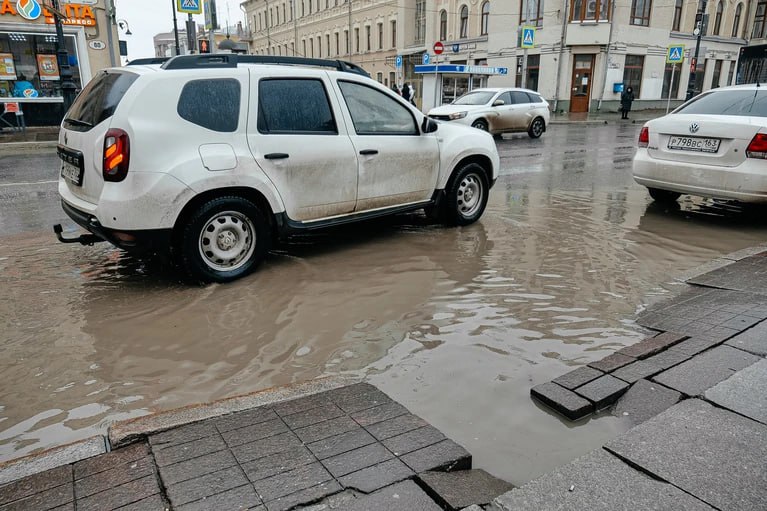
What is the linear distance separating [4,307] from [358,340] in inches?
108

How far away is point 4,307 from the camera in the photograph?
4.28m

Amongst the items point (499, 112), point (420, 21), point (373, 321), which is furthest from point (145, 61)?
point (420, 21)

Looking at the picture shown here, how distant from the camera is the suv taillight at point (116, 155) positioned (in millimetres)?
4152

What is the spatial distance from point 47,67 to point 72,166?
18.9 m

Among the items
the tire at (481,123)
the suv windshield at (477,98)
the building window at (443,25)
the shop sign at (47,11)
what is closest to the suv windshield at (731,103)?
the tire at (481,123)

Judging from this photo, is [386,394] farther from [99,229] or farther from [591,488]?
[99,229]

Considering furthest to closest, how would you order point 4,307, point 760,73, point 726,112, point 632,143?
point 760,73
point 632,143
point 726,112
point 4,307

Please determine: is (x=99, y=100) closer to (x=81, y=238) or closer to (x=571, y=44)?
(x=81, y=238)

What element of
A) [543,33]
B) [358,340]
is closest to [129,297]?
[358,340]

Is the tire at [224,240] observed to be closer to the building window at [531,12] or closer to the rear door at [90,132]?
the rear door at [90,132]

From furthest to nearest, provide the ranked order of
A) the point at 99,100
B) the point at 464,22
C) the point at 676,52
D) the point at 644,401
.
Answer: the point at 464,22 < the point at 676,52 < the point at 99,100 < the point at 644,401

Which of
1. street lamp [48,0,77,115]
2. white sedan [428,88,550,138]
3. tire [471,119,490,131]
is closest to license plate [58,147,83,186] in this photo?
street lamp [48,0,77,115]

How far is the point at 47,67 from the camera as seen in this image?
20.0 m

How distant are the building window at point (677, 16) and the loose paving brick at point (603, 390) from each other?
132 feet
